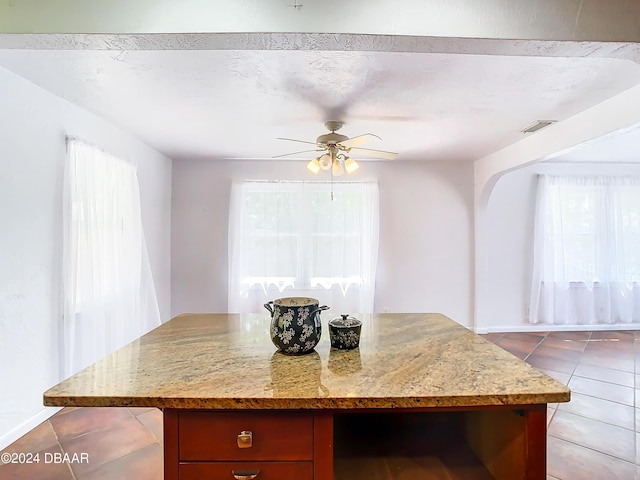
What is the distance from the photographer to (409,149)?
379 cm

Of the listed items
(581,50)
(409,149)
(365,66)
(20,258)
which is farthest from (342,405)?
(409,149)

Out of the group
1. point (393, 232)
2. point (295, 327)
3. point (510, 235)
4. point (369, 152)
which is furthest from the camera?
point (510, 235)

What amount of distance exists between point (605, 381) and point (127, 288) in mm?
4419

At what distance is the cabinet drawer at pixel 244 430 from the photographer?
889mm

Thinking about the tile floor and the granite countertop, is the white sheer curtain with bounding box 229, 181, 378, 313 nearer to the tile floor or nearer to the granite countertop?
the tile floor

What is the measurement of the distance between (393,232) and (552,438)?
2.70 m

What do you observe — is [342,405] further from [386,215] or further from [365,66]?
[386,215]

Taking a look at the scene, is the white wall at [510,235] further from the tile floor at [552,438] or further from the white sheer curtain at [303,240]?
the white sheer curtain at [303,240]

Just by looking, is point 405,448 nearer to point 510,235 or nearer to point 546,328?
point 510,235

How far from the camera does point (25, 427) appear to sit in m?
2.16

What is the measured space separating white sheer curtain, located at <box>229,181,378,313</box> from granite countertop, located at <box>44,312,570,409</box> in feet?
9.38

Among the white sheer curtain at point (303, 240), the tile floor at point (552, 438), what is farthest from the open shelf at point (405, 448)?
the white sheer curtain at point (303, 240)

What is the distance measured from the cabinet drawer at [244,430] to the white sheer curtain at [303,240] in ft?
11.1

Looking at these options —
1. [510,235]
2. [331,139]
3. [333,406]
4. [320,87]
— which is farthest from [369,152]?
[510,235]
